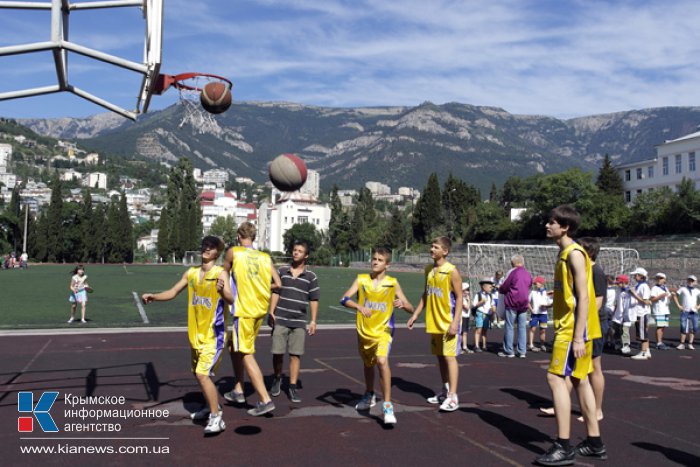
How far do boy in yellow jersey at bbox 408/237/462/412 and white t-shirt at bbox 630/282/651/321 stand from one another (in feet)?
23.1

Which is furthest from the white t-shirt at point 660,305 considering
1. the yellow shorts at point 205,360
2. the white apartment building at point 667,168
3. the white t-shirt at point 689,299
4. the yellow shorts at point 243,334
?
the white apartment building at point 667,168

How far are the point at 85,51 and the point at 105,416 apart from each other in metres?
4.01

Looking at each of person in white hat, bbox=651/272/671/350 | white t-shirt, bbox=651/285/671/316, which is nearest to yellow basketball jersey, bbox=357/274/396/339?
person in white hat, bbox=651/272/671/350

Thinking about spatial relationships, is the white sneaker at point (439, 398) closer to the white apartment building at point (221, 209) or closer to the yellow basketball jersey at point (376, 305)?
the yellow basketball jersey at point (376, 305)

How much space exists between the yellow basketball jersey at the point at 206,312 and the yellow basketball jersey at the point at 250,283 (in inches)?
10.4

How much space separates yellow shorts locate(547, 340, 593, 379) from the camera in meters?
5.58

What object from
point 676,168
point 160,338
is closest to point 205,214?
point 676,168

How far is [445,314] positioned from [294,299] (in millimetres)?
1985

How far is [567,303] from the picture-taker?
19.0ft

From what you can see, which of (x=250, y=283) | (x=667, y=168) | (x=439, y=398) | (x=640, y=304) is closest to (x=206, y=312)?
(x=250, y=283)

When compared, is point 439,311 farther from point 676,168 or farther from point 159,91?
point 676,168

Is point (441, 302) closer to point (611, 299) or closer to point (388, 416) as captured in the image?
point (388, 416)

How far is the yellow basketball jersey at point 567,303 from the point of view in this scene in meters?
→ 5.68

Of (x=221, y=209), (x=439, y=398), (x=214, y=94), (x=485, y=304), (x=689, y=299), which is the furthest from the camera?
(x=221, y=209)
